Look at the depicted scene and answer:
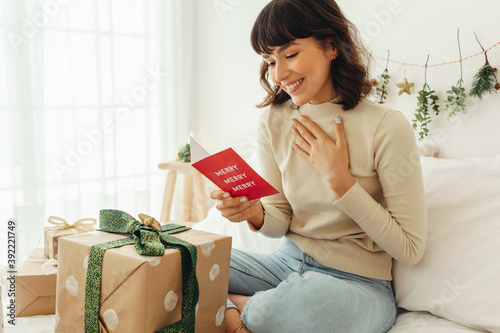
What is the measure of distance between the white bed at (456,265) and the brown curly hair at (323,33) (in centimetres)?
36

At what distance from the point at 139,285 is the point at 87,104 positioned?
69.7 inches

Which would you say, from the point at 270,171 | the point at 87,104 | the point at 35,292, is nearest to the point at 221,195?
the point at 270,171

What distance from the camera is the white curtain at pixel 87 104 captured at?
2.18 metres

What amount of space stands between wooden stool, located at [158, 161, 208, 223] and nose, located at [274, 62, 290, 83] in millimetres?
1204

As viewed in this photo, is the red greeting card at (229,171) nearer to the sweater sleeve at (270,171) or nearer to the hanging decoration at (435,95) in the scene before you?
the sweater sleeve at (270,171)

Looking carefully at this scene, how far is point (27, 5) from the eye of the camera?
2.16 m

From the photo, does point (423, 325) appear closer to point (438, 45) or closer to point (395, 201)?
point (395, 201)

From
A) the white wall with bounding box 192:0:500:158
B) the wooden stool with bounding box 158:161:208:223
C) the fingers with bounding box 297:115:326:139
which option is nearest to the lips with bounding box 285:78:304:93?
the fingers with bounding box 297:115:326:139

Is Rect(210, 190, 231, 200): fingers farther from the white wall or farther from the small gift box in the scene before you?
the white wall

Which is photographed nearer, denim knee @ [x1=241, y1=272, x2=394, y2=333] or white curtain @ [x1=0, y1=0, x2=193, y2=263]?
denim knee @ [x1=241, y1=272, x2=394, y2=333]

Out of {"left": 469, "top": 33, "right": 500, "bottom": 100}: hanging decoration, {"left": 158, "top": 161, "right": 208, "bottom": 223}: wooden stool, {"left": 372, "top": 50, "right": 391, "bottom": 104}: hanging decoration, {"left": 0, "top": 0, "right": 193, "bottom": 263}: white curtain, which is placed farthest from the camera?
{"left": 158, "top": 161, "right": 208, "bottom": 223}: wooden stool

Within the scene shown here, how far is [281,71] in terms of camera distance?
1189 mm

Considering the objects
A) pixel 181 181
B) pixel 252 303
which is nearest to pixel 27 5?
pixel 181 181

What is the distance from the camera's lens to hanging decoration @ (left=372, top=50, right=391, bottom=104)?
1.75 m
